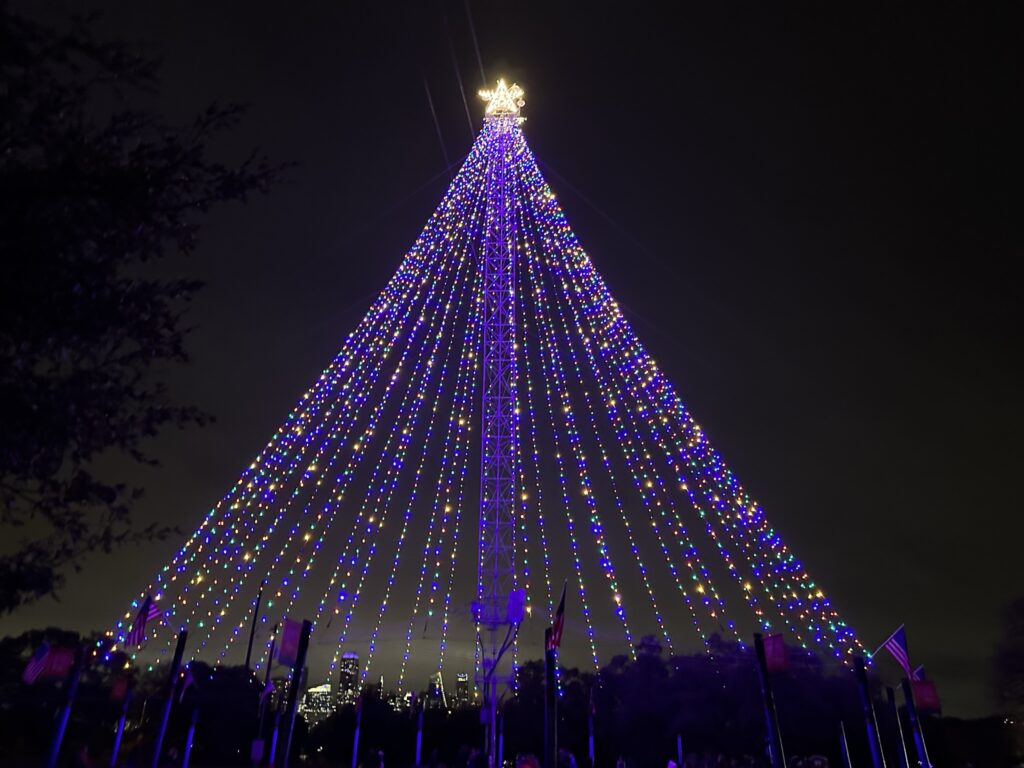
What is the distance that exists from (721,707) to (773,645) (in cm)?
1860

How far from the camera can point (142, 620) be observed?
54.0ft

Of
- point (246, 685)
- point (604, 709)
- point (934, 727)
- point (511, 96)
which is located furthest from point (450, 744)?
point (511, 96)

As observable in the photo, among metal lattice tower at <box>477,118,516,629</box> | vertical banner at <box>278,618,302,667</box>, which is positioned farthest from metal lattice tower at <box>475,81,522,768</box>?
vertical banner at <box>278,618,302,667</box>

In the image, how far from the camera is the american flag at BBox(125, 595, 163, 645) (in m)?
16.2

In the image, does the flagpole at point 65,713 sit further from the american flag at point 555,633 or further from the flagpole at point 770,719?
the flagpole at point 770,719

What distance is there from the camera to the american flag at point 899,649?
1706 centimetres

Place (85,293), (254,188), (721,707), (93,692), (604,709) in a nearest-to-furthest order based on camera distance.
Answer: (85,293)
(254,188)
(721,707)
(93,692)
(604,709)

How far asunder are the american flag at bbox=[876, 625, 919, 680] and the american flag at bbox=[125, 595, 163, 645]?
1717 cm

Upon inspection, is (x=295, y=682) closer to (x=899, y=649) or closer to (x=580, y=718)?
(x=899, y=649)

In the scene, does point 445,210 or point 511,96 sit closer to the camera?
point 445,210

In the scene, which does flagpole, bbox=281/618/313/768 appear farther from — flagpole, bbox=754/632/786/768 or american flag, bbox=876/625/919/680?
american flag, bbox=876/625/919/680

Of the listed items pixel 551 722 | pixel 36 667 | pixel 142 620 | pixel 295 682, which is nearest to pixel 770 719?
pixel 551 722

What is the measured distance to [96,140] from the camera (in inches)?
259

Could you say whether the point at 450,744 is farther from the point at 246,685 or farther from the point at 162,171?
the point at 162,171
